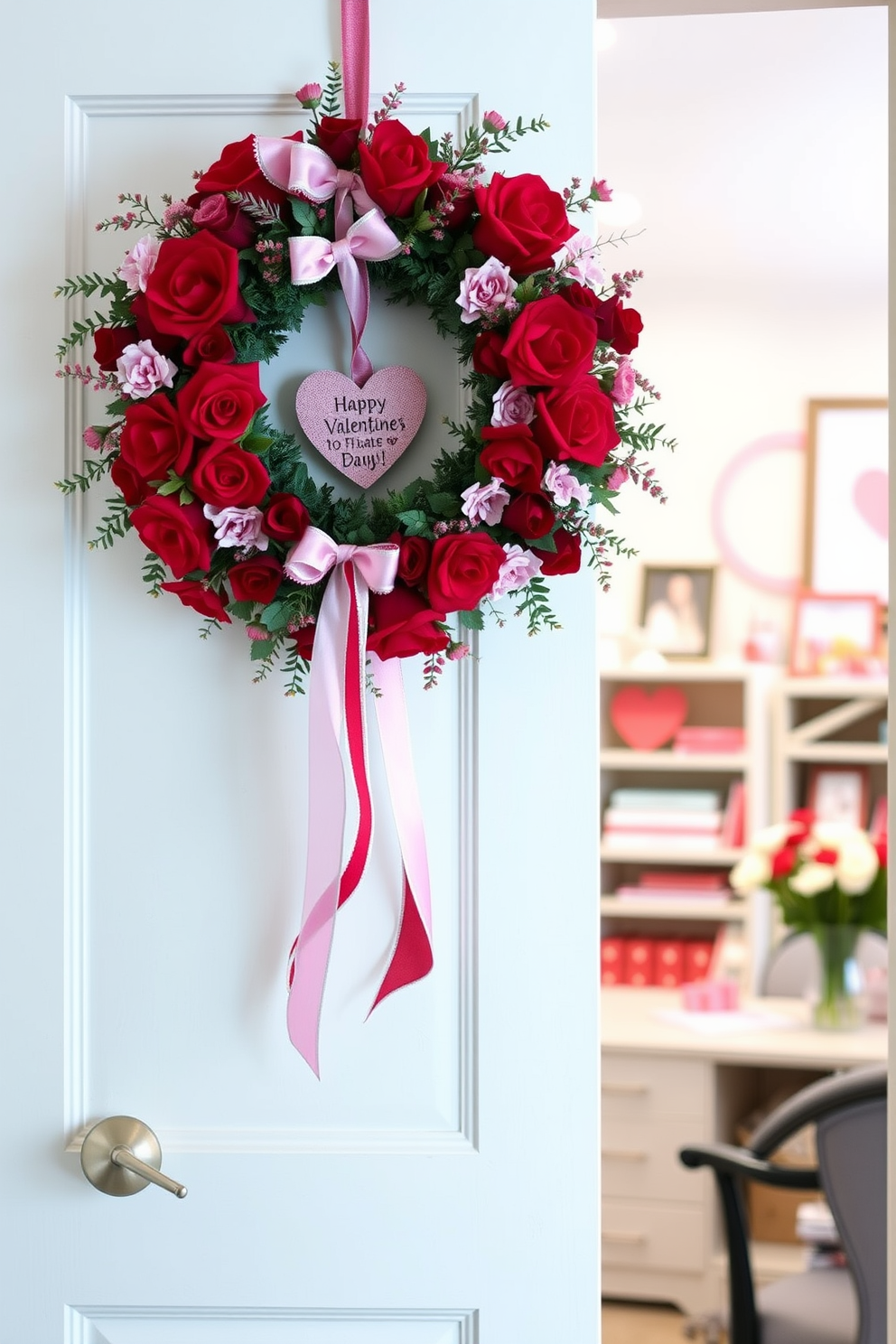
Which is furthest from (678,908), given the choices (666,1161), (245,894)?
(245,894)

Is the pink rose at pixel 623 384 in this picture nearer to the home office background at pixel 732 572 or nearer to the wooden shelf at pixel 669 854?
the home office background at pixel 732 572

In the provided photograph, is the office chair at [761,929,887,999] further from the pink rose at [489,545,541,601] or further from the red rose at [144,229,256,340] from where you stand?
the red rose at [144,229,256,340]

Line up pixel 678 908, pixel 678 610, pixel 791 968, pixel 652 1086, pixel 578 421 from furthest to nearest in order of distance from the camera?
pixel 678 610 < pixel 678 908 < pixel 791 968 < pixel 652 1086 < pixel 578 421

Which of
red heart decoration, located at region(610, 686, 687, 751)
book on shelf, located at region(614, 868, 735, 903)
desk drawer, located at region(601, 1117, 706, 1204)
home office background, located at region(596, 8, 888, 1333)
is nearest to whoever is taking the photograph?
home office background, located at region(596, 8, 888, 1333)

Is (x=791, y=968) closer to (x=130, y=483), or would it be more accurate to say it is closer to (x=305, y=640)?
(x=305, y=640)

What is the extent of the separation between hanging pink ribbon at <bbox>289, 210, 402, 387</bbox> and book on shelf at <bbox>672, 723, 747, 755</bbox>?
2.64m

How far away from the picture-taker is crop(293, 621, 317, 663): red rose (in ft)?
4.09

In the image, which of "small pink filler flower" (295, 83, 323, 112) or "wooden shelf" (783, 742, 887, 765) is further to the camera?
"wooden shelf" (783, 742, 887, 765)

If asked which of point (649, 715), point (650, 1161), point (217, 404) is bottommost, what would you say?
point (650, 1161)

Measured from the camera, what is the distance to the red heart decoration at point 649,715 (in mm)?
3783

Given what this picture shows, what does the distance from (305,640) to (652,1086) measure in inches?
89.6

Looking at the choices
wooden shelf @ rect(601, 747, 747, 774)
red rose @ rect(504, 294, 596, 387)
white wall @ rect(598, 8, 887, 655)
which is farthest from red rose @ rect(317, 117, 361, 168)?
wooden shelf @ rect(601, 747, 747, 774)

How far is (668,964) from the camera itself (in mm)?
3678

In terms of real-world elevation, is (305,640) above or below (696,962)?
above
